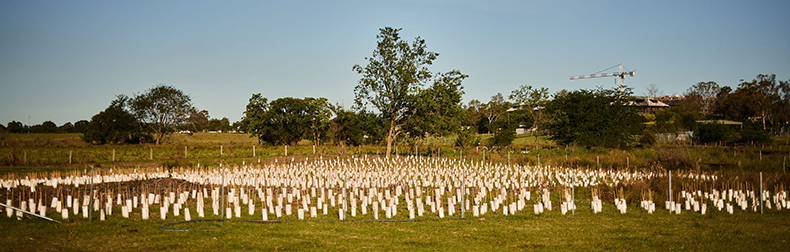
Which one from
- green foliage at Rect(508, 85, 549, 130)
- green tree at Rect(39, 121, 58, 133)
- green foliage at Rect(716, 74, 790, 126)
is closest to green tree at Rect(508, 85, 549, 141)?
green foliage at Rect(508, 85, 549, 130)

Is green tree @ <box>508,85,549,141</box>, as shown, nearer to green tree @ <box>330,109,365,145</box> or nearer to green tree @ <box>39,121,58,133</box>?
green tree @ <box>330,109,365,145</box>

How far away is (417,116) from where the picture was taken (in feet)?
114

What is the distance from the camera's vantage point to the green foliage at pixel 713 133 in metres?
48.3

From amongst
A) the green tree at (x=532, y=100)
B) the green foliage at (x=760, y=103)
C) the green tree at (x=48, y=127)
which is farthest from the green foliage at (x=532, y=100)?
the green tree at (x=48, y=127)

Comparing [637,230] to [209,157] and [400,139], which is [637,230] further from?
[209,157]

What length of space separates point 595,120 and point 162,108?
1997 inches

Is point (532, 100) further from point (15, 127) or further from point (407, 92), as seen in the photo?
point (15, 127)

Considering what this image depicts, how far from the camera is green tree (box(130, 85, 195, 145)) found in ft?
203

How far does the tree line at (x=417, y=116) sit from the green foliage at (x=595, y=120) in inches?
3.4

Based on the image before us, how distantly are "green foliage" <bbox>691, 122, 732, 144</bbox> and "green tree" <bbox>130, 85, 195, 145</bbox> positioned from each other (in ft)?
194

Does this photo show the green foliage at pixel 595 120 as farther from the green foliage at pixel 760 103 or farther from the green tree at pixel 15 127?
the green tree at pixel 15 127

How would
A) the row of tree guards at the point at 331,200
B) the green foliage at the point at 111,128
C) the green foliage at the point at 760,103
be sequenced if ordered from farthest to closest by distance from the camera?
1. the green foliage at the point at 760,103
2. the green foliage at the point at 111,128
3. the row of tree guards at the point at 331,200

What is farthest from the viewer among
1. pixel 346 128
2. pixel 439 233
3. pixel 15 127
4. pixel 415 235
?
pixel 15 127

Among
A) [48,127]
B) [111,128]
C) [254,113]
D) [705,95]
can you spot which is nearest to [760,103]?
[705,95]
